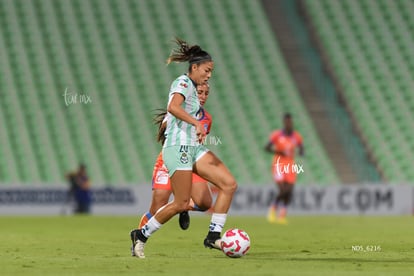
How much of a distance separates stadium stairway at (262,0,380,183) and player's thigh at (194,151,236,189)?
651 inches

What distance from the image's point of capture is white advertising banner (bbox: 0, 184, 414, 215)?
78.6 feet

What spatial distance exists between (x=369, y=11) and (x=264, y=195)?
8764 millimetres

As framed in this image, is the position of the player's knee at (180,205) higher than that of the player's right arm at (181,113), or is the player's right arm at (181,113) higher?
the player's right arm at (181,113)

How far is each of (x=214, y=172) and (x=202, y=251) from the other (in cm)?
169

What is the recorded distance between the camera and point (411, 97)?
2844 cm

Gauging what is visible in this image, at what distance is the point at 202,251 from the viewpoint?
37.1 feet

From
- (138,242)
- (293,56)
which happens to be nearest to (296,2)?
(293,56)

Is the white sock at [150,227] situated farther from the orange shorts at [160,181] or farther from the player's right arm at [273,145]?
the player's right arm at [273,145]

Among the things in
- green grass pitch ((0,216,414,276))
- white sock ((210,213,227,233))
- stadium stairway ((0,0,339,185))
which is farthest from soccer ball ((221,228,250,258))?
stadium stairway ((0,0,339,185))

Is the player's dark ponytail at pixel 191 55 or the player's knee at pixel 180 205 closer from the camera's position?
the player's knee at pixel 180 205

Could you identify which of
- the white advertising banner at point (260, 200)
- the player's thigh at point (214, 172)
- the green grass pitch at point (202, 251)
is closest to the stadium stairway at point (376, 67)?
the white advertising banner at point (260, 200)

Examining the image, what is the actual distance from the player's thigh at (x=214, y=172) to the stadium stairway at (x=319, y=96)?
1653 cm

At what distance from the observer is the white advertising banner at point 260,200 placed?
2397cm

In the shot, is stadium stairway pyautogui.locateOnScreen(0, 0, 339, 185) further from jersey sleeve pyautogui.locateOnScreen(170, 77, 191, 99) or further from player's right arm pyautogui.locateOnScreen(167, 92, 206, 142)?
player's right arm pyautogui.locateOnScreen(167, 92, 206, 142)
